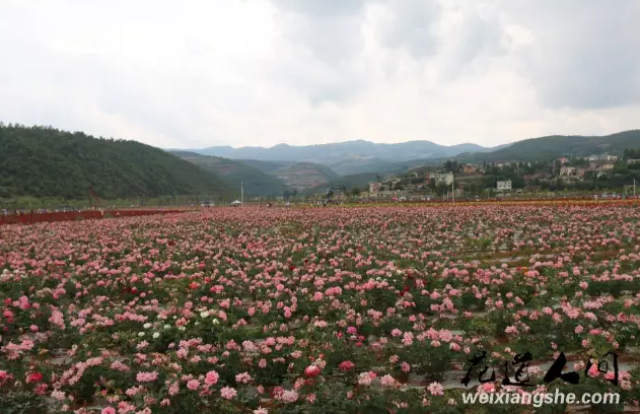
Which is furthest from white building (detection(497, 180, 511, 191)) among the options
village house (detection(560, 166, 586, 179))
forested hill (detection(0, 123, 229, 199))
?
forested hill (detection(0, 123, 229, 199))

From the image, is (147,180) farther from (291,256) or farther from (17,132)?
(291,256)

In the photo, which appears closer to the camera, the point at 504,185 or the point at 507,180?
the point at 504,185

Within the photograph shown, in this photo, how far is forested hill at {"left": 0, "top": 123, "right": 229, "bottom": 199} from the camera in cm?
10209

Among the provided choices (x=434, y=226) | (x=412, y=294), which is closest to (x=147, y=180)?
(x=434, y=226)

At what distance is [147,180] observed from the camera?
148 metres

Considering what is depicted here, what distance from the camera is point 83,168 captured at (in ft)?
412

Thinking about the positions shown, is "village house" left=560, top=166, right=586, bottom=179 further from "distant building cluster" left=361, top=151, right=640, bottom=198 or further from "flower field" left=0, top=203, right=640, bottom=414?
"flower field" left=0, top=203, right=640, bottom=414

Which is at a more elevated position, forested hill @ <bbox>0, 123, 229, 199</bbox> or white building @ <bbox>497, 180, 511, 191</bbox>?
forested hill @ <bbox>0, 123, 229, 199</bbox>

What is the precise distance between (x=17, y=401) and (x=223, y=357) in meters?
2.06

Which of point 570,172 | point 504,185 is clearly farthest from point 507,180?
point 570,172

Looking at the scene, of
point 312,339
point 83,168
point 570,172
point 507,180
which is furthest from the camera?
point 570,172

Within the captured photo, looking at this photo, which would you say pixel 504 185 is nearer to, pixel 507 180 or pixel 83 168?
pixel 507 180

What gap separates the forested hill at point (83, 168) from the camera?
102 m

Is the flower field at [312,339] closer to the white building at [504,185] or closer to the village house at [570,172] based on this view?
the white building at [504,185]
